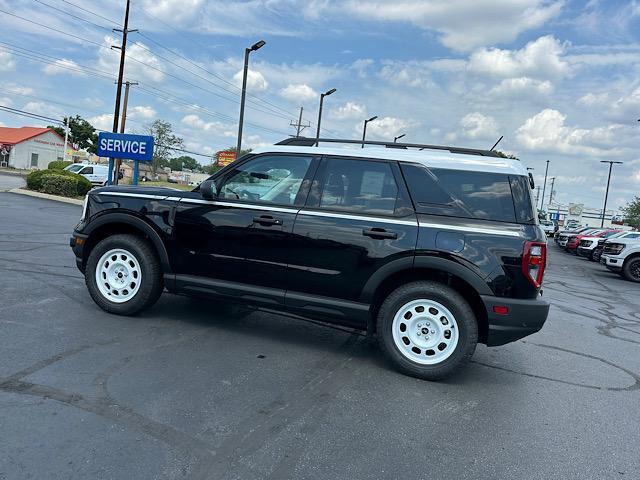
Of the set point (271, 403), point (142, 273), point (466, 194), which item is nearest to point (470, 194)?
point (466, 194)

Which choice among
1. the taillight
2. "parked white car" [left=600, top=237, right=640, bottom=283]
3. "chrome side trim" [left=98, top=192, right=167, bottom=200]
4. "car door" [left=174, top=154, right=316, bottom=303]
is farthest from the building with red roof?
the taillight

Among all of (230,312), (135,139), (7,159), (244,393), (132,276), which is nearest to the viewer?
(244,393)

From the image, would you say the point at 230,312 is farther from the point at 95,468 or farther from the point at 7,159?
the point at 7,159

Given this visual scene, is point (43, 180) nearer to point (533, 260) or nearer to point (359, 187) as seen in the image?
point (359, 187)

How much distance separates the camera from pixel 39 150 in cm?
7725

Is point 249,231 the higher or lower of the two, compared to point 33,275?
higher

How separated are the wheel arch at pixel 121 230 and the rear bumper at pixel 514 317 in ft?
10.3

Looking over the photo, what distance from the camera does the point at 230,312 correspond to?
618 cm

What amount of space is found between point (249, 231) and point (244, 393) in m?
1.63

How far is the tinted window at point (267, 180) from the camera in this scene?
16.3 feet

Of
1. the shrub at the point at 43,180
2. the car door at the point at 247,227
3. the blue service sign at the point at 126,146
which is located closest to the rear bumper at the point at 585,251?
the blue service sign at the point at 126,146

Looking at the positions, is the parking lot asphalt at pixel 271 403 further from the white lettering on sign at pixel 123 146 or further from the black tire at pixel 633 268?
the white lettering on sign at pixel 123 146

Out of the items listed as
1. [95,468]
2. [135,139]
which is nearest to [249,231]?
[95,468]

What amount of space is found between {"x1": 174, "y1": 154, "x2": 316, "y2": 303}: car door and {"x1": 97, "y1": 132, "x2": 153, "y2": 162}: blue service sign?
57.2ft
